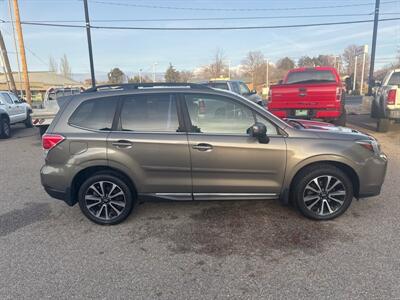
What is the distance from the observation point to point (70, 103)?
157 inches

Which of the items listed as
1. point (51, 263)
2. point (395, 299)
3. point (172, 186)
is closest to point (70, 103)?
point (172, 186)

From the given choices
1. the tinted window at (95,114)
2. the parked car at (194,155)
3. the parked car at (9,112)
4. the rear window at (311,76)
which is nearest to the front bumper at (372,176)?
the parked car at (194,155)

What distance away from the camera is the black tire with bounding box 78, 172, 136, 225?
154 inches

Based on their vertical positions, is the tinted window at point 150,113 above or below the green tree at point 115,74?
below

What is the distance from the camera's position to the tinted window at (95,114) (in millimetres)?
3895

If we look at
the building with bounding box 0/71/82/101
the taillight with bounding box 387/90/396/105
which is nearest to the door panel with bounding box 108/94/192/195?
the taillight with bounding box 387/90/396/105

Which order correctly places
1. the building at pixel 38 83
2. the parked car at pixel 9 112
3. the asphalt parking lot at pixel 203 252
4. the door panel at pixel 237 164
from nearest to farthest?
the asphalt parking lot at pixel 203 252
the door panel at pixel 237 164
the parked car at pixel 9 112
the building at pixel 38 83

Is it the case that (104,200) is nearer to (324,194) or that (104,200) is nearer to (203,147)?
(203,147)

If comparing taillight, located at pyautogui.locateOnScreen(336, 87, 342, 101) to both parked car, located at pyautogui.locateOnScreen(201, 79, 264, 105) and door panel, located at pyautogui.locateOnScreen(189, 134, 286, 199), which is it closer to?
parked car, located at pyautogui.locateOnScreen(201, 79, 264, 105)

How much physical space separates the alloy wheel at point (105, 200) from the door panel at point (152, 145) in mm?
283

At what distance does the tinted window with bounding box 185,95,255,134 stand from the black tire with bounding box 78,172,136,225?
1199 mm

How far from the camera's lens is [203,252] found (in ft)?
10.8

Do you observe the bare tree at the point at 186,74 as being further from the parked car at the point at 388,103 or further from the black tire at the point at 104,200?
the black tire at the point at 104,200

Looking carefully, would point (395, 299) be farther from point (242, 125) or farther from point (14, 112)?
point (14, 112)
